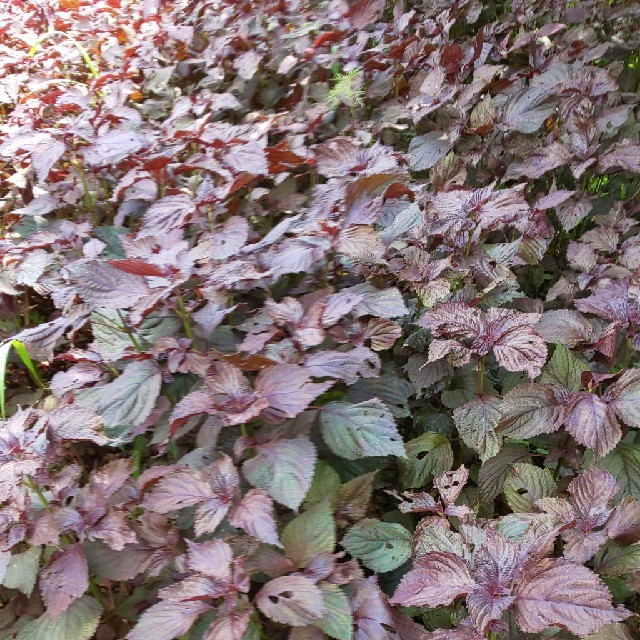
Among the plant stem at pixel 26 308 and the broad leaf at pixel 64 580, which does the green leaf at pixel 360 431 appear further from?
the plant stem at pixel 26 308

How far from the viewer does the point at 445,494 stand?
108 cm

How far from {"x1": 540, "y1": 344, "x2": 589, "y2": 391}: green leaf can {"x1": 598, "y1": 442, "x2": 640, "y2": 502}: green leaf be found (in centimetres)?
14

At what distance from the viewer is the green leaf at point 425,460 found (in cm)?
130

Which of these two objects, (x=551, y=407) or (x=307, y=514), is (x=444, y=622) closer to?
(x=307, y=514)

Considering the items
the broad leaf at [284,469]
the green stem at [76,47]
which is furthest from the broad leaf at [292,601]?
the green stem at [76,47]

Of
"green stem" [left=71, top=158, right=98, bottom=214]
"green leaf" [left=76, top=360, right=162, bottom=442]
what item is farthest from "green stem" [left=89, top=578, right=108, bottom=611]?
"green stem" [left=71, top=158, right=98, bottom=214]

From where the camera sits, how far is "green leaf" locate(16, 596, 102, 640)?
1.02 m

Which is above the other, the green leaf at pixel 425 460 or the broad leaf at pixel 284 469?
the broad leaf at pixel 284 469

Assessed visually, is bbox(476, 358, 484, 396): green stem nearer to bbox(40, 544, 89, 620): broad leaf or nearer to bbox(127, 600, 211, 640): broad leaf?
bbox(127, 600, 211, 640): broad leaf

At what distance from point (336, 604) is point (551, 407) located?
0.54m

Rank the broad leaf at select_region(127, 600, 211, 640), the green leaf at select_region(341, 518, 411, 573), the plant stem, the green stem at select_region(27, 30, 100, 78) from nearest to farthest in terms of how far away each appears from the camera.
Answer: the broad leaf at select_region(127, 600, 211, 640) → the green leaf at select_region(341, 518, 411, 573) → the plant stem → the green stem at select_region(27, 30, 100, 78)

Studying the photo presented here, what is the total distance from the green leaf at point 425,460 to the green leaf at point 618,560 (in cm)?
37

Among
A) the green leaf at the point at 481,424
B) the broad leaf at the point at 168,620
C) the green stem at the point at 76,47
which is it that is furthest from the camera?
the green stem at the point at 76,47

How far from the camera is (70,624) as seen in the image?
103 centimetres
